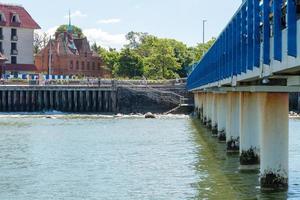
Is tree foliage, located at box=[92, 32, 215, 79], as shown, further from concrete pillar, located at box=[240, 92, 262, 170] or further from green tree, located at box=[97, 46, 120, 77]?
concrete pillar, located at box=[240, 92, 262, 170]

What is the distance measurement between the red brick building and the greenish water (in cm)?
8595

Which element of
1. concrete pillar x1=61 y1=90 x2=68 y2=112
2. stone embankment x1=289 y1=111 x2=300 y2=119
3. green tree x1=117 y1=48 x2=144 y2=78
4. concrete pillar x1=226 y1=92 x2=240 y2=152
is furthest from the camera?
green tree x1=117 y1=48 x2=144 y2=78

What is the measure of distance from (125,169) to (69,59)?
108 meters

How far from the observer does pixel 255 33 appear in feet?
57.2

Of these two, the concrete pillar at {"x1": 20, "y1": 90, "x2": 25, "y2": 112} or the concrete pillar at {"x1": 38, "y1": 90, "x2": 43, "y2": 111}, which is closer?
the concrete pillar at {"x1": 20, "y1": 90, "x2": 25, "y2": 112}

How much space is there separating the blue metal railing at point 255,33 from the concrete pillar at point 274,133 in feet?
4.32

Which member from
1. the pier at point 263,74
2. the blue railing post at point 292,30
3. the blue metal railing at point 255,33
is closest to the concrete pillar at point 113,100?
the pier at point 263,74

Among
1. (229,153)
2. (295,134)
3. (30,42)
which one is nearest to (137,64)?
(30,42)

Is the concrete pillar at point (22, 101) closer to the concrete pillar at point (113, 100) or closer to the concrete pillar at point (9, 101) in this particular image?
the concrete pillar at point (9, 101)

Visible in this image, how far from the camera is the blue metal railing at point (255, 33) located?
13.7 m

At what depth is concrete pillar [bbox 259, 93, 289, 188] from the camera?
2030 centimetres

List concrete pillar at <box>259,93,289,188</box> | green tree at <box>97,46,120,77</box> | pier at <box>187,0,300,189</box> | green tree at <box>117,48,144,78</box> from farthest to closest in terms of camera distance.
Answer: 1. green tree at <box>97,46,120,77</box>
2. green tree at <box>117,48,144,78</box>
3. concrete pillar at <box>259,93,289,188</box>
4. pier at <box>187,0,300,189</box>

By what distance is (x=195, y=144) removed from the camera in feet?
133

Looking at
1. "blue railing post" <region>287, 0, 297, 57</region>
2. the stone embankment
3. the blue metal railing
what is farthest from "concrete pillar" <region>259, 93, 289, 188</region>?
the stone embankment
